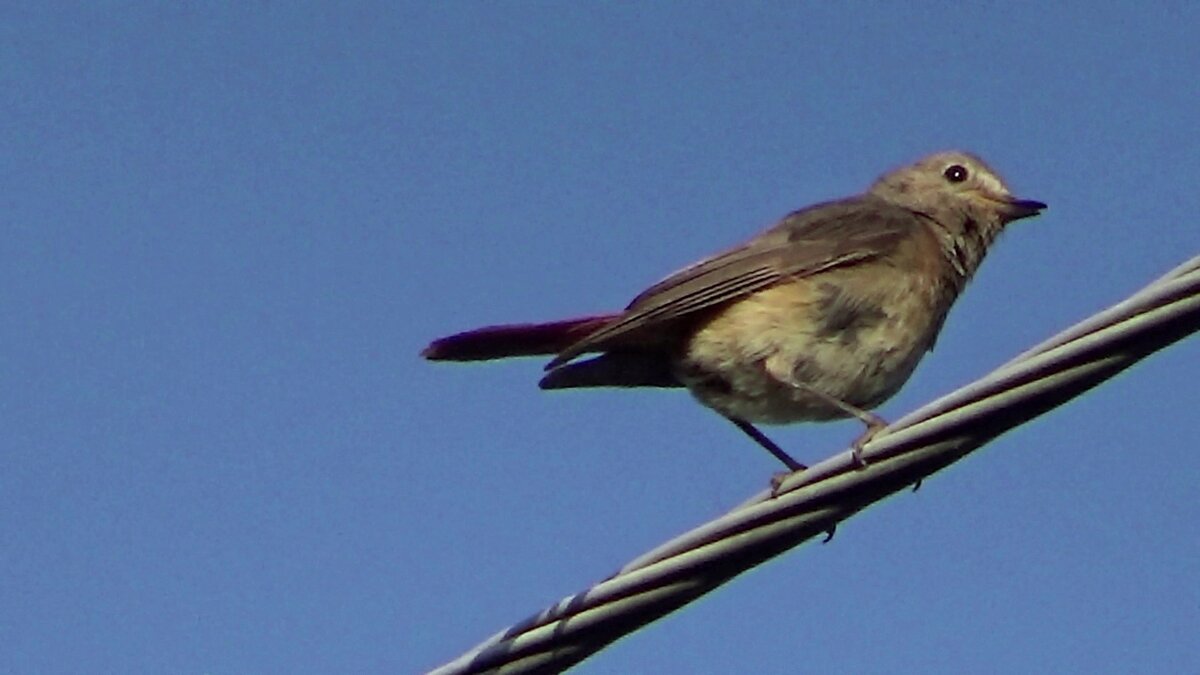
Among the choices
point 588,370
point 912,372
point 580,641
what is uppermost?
point 588,370

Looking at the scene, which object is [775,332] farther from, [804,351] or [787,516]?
[787,516]

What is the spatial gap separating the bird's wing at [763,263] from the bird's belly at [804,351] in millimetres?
98

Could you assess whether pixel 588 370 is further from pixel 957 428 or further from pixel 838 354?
pixel 957 428

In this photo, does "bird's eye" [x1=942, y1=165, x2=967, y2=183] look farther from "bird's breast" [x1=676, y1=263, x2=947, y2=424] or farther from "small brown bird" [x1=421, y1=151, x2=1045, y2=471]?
"bird's breast" [x1=676, y1=263, x2=947, y2=424]

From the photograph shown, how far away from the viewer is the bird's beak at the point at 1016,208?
7.79 metres

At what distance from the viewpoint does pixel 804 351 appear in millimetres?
6699

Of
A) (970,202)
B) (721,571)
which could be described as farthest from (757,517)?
(970,202)

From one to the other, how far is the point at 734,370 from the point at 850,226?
95cm

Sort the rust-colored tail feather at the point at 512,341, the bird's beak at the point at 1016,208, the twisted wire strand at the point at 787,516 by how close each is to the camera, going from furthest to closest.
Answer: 1. the bird's beak at the point at 1016,208
2. the rust-colored tail feather at the point at 512,341
3. the twisted wire strand at the point at 787,516

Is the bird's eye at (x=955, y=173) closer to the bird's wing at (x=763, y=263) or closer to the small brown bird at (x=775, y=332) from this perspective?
the bird's wing at (x=763, y=263)

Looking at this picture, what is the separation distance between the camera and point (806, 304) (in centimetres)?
678

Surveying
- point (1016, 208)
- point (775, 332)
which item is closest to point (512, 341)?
point (775, 332)

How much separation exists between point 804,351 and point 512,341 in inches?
45.4

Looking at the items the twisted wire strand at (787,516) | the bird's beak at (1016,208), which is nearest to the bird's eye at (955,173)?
the bird's beak at (1016,208)
